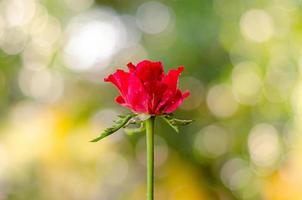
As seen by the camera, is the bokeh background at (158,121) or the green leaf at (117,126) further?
the bokeh background at (158,121)

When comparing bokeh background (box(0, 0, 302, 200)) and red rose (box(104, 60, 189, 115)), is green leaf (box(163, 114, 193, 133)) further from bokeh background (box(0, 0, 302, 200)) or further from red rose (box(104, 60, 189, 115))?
bokeh background (box(0, 0, 302, 200))

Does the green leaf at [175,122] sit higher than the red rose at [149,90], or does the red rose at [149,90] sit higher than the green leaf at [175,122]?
the red rose at [149,90]

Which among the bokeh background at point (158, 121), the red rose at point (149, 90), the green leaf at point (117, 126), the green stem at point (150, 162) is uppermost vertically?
the bokeh background at point (158, 121)

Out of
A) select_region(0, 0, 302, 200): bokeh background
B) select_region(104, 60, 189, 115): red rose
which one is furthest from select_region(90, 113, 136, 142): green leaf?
select_region(0, 0, 302, 200): bokeh background

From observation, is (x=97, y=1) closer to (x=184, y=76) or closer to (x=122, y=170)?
(x=184, y=76)

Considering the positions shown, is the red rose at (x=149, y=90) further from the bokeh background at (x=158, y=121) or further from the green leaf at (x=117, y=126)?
the bokeh background at (x=158, y=121)

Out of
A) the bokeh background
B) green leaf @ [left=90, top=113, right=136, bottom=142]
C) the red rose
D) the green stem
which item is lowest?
the green stem

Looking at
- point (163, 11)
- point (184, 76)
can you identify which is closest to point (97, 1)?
point (163, 11)

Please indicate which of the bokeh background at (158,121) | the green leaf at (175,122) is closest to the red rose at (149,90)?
the green leaf at (175,122)
